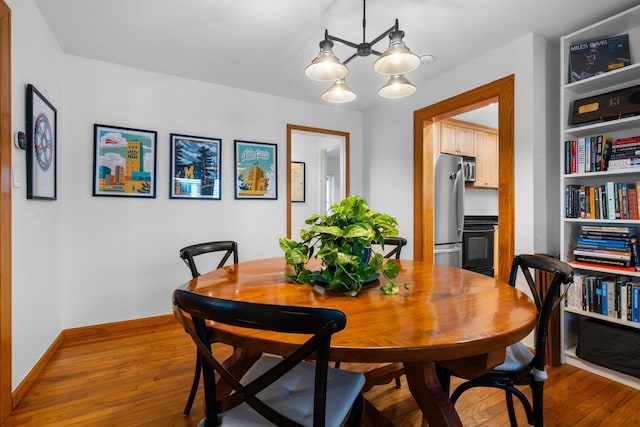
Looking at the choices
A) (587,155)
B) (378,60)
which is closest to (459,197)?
(587,155)

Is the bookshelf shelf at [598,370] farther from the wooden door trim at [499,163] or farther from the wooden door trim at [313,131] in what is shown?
the wooden door trim at [313,131]

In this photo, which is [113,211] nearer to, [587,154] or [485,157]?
[587,154]

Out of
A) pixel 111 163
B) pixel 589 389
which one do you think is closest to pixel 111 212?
pixel 111 163

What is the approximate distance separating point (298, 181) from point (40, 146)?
10.9 ft

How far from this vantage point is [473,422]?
158cm

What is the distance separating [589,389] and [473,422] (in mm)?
897

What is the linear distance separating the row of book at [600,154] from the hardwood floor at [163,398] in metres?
1.36

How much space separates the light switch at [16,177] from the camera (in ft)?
5.69

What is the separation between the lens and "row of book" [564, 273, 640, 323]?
6.30ft

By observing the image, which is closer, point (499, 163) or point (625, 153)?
point (625, 153)

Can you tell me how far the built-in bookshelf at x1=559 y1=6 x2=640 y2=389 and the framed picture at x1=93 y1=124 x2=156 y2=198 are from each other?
131 inches

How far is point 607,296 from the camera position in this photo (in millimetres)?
2025

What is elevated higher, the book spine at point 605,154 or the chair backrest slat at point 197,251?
the book spine at point 605,154

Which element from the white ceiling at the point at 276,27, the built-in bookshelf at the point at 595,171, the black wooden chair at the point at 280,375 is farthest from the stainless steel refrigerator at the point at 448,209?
the black wooden chair at the point at 280,375
